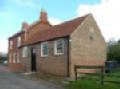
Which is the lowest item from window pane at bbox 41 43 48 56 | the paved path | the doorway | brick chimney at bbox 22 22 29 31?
the paved path

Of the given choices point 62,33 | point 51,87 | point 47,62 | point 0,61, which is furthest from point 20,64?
point 0,61

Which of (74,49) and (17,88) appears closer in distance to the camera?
(17,88)

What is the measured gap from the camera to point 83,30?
31.4 m

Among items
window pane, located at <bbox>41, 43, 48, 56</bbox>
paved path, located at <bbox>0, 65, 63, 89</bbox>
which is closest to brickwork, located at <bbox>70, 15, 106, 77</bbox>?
window pane, located at <bbox>41, 43, 48, 56</bbox>

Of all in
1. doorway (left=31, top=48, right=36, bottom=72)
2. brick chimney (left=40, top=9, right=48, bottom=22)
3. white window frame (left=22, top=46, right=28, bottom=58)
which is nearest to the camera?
doorway (left=31, top=48, right=36, bottom=72)

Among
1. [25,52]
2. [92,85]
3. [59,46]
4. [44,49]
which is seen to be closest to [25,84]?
[92,85]

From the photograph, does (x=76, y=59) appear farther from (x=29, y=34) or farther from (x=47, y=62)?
(x=29, y=34)

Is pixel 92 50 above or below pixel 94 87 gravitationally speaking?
above

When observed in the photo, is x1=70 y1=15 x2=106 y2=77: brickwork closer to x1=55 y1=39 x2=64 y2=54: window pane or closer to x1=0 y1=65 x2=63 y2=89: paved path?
x1=55 y1=39 x2=64 y2=54: window pane

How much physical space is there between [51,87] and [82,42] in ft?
38.1

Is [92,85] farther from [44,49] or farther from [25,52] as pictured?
[25,52]

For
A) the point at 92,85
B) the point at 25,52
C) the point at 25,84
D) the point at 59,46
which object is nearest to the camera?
the point at 92,85

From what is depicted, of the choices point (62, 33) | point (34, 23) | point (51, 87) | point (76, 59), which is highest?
point (34, 23)

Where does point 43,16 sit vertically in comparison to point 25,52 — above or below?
above
